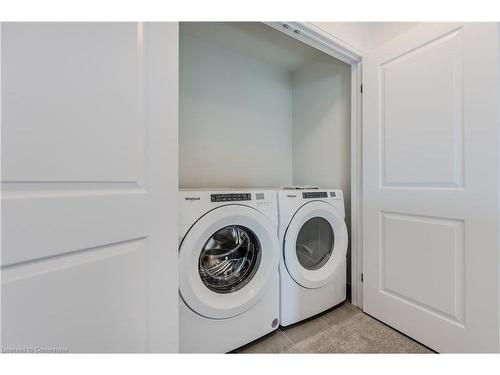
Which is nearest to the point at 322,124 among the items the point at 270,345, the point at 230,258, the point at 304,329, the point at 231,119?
the point at 231,119

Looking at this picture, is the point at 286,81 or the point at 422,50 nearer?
the point at 422,50

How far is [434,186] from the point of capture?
1033 millimetres

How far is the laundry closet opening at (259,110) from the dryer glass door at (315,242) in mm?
339

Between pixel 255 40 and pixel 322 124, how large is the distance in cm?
88

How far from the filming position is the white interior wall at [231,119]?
1624 millimetres

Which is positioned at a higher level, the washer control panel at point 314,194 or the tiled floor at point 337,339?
the washer control panel at point 314,194

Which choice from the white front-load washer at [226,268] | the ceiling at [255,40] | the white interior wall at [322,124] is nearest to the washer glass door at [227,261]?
the white front-load washer at [226,268]

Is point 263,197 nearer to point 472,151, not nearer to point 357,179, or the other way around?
point 357,179

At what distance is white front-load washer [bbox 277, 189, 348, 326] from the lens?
1175mm

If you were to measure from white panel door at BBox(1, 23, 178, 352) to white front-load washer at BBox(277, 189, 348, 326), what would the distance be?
66 centimetres

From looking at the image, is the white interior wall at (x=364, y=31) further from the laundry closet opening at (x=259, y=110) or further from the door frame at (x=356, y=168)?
the laundry closet opening at (x=259, y=110)

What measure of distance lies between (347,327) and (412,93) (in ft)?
4.57
